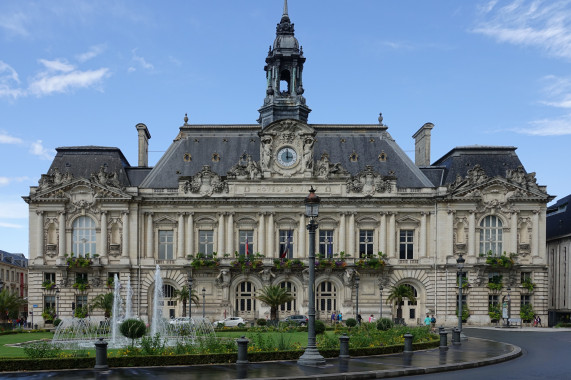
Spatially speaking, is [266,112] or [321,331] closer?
[321,331]

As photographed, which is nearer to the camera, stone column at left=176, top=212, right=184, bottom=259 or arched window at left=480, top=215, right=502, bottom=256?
stone column at left=176, top=212, right=184, bottom=259

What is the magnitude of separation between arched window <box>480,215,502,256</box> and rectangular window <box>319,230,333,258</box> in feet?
51.1

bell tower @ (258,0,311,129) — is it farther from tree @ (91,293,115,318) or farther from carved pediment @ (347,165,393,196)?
tree @ (91,293,115,318)

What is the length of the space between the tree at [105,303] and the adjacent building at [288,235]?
3.87 metres

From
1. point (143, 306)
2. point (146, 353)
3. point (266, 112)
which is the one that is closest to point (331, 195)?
point (266, 112)

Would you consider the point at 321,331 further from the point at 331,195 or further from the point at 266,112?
the point at 266,112

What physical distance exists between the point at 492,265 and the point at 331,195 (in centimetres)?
1762

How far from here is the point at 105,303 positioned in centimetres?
6031

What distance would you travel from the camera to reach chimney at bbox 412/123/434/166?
7548 cm

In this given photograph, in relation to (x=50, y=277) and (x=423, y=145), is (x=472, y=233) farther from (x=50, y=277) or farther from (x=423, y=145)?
(x=50, y=277)

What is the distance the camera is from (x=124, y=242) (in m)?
66.9

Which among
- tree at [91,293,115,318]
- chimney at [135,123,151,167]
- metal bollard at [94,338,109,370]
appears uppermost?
chimney at [135,123,151,167]

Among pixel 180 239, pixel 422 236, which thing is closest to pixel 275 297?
pixel 180 239

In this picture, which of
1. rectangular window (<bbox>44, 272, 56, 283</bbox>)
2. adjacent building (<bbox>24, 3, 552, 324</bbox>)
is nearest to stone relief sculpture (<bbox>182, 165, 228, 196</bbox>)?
adjacent building (<bbox>24, 3, 552, 324</bbox>)
